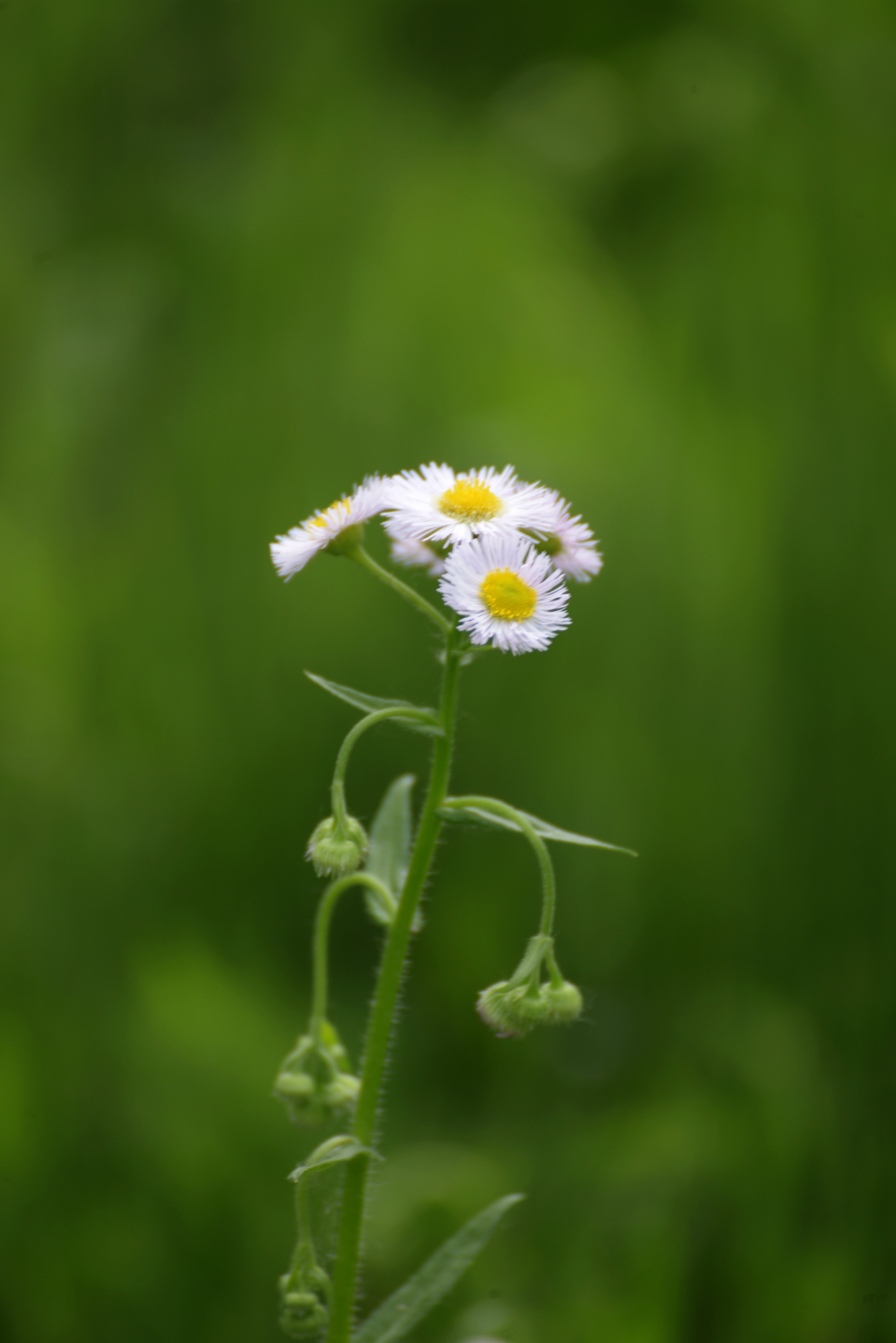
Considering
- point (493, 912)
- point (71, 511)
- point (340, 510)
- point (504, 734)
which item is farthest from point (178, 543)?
point (340, 510)

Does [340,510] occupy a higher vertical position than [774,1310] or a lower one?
higher

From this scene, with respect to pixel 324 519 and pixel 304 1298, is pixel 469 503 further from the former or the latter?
pixel 304 1298

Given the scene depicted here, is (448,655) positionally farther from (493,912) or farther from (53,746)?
(53,746)

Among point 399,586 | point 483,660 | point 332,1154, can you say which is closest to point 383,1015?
point 332,1154

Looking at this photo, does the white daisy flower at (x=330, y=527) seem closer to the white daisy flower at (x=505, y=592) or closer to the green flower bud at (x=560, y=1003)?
the white daisy flower at (x=505, y=592)

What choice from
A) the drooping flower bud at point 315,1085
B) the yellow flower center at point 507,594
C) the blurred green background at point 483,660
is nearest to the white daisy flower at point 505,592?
the yellow flower center at point 507,594

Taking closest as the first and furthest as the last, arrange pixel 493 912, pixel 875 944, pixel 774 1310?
pixel 774 1310 < pixel 875 944 < pixel 493 912

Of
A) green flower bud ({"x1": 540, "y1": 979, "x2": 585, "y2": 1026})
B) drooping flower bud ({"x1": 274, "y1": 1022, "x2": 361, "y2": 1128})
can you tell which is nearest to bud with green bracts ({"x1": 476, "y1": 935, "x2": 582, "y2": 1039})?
green flower bud ({"x1": 540, "y1": 979, "x2": 585, "y2": 1026})
